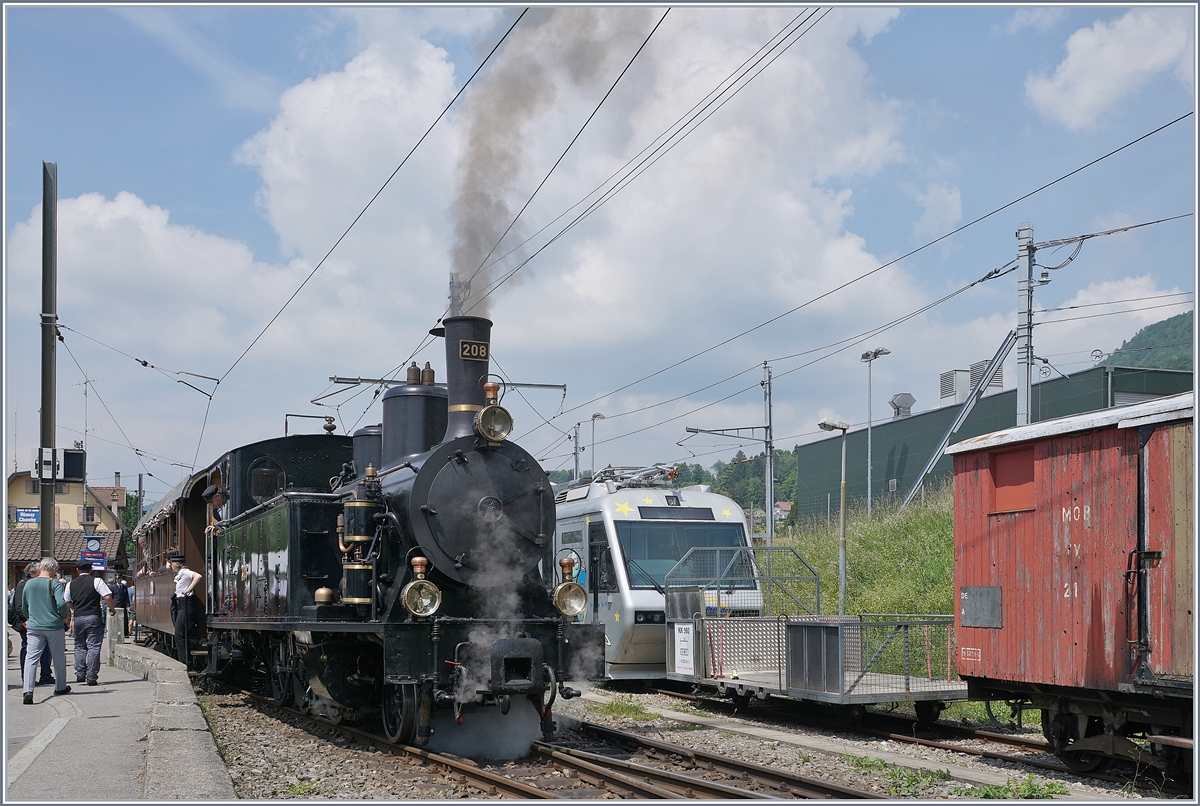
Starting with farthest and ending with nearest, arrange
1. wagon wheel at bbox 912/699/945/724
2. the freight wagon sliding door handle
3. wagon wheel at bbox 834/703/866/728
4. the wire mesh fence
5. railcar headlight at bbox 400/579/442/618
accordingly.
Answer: wagon wheel at bbox 834/703/866/728 → wagon wheel at bbox 912/699/945/724 → the wire mesh fence → railcar headlight at bbox 400/579/442/618 → the freight wagon sliding door handle

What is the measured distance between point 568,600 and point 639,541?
548 centimetres

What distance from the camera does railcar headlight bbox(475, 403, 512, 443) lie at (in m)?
9.12

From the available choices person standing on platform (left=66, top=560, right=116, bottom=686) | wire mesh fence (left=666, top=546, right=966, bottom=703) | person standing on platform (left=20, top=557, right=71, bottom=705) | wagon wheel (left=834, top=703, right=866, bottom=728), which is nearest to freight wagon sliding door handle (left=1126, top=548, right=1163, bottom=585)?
wire mesh fence (left=666, top=546, right=966, bottom=703)

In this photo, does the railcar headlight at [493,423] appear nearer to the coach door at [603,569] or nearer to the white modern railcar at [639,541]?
the white modern railcar at [639,541]

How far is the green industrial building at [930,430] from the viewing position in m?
27.0

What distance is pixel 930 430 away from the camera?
33.9m

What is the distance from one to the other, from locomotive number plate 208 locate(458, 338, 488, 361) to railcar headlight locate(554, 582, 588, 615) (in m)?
2.16

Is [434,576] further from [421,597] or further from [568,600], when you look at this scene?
[568,600]

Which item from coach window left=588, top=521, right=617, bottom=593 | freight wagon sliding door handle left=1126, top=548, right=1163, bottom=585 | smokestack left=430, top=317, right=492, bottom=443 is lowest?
coach window left=588, top=521, right=617, bottom=593

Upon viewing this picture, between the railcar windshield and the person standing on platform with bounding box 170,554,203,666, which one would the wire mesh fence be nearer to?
the railcar windshield

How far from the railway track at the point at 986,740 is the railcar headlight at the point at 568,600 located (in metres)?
3.55

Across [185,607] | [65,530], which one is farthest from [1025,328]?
[65,530]

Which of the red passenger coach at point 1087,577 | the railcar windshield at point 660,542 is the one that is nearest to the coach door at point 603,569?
the railcar windshield at point 660,542

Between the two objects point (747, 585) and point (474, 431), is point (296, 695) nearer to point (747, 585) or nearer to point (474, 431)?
point (474, 431)
